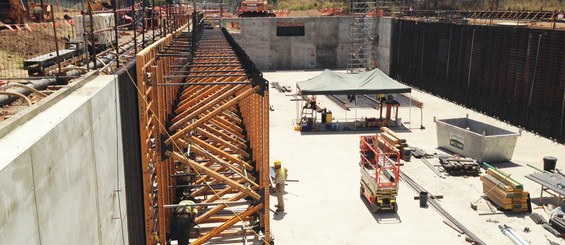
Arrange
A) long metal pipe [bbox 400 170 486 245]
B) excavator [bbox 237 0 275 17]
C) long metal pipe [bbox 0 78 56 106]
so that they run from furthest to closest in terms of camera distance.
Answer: excavator [bbox 237 0 275 17] < long metal pipe [bbox 400 170 486 245] < long metal pipe [bbox 0 78 56 106]

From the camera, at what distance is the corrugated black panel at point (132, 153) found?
25.9 ft

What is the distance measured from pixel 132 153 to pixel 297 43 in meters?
45.1

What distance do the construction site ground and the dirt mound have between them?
35.3 feet

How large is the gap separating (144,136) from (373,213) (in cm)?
950

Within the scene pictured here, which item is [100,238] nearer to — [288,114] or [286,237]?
[286,237]

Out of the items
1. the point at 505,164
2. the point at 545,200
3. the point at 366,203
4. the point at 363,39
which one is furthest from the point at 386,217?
the point at 363,39

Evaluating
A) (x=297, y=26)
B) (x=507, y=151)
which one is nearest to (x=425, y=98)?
(x=507, y=151)

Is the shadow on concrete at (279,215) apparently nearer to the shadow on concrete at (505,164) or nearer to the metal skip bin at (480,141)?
the metal skip bin at (480,141)

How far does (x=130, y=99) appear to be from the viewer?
834cm

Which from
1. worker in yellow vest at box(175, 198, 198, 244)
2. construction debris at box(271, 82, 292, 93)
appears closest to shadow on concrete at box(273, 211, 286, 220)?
worker in yellow vest at box(175, 198, 198, 244)

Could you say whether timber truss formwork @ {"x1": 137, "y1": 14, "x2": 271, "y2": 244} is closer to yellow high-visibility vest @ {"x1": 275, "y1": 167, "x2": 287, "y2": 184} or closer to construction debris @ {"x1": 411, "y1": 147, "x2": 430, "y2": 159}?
yellow high-visibility vest @ {"x1": 275, "y1": 167, "x2": 287, "y2": 184}

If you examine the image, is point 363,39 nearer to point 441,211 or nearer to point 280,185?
point 441,211

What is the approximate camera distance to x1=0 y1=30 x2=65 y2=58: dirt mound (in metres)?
20.4

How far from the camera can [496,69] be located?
98.0 feet
